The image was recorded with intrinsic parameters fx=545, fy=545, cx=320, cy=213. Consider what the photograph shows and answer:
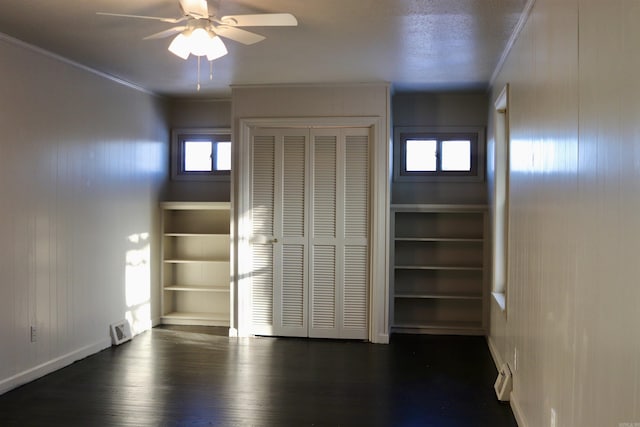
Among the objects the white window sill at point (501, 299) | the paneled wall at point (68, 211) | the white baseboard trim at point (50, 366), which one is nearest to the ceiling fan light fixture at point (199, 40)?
the paneled wall at point (68, 211)

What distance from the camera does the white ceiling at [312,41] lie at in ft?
10.8

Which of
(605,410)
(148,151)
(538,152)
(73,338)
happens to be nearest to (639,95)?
(605,410)

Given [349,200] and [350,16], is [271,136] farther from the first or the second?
[350,16]

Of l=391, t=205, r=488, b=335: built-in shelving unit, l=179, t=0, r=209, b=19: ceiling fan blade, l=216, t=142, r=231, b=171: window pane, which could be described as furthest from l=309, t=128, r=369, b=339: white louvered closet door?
l=179, t=0, r=209, b=19: ceiling fan blade

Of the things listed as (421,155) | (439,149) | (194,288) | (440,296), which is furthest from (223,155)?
(440,296)

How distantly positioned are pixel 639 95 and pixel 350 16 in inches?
88.7

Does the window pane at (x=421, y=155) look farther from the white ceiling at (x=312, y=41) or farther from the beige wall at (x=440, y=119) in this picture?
the white ceiling at (x=312, y=41)

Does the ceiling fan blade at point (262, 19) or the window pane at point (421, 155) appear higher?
the ceiling fan blade at point (262, 19)

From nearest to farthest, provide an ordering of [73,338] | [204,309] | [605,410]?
[605,410]
[73,338]
[204,309]

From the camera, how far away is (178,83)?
5.56 metres

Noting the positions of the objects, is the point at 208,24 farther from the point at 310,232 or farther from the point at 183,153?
the point at 183,153

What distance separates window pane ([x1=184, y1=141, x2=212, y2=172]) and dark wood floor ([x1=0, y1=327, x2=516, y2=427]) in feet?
6.79

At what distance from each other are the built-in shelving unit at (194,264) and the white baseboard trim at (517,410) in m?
3.46

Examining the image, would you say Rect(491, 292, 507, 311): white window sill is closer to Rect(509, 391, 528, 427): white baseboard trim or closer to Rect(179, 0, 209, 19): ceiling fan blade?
Rect(509, 391, 528, 427): white baseboard trim
